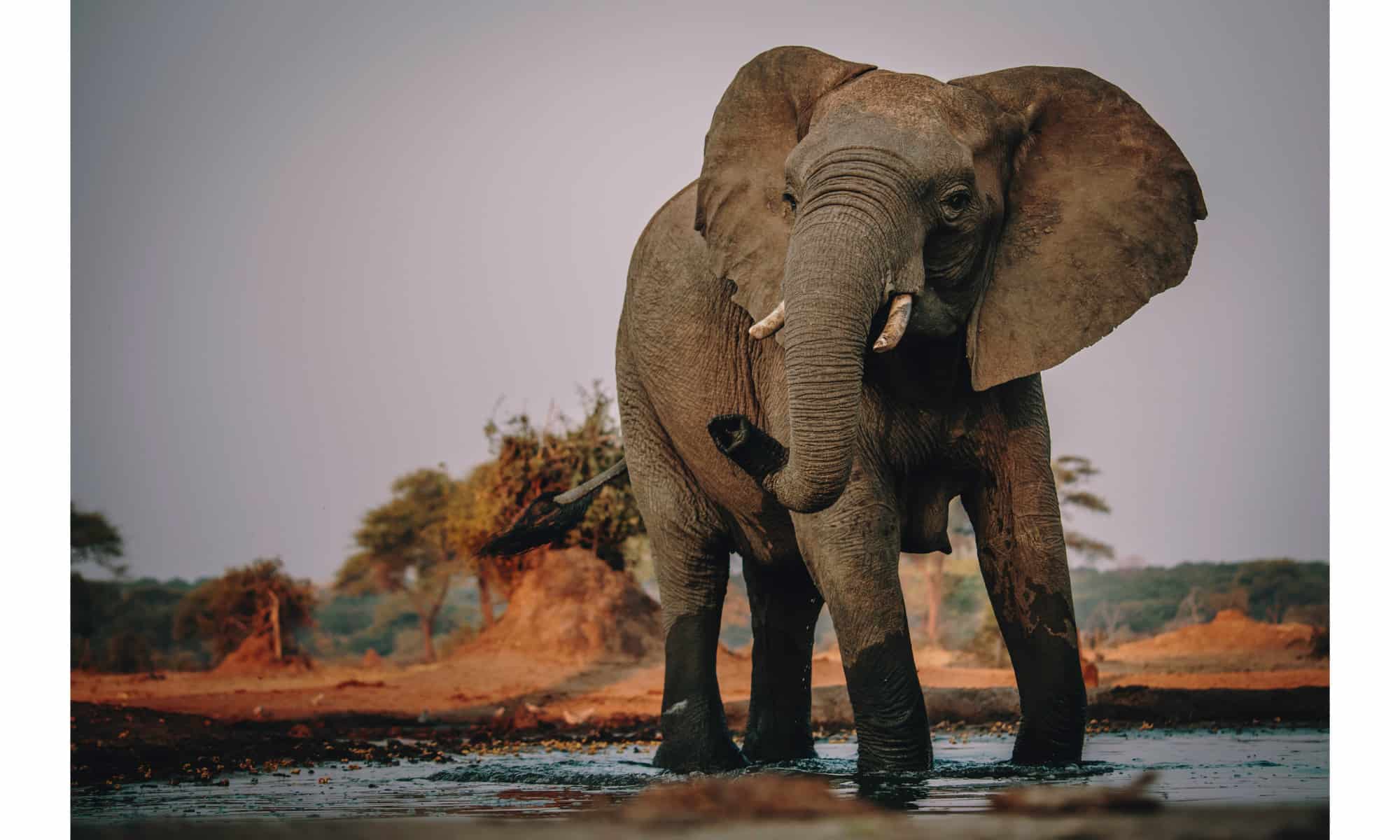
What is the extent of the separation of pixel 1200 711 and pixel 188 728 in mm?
6735

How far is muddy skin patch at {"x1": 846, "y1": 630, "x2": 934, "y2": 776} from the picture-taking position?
696 cm

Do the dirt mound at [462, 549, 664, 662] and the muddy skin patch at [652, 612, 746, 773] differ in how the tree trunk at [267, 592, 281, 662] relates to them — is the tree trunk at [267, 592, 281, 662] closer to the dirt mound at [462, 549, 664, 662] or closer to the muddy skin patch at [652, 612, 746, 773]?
the dirt mound at [462, 549, 664, 662]

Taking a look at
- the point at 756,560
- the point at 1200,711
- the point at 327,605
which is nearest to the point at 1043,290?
the point at 756,560

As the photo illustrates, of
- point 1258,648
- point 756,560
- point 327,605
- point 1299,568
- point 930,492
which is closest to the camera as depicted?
point 930,492

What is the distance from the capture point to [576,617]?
16.0m

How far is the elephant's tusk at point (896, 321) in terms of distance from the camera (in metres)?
6.39

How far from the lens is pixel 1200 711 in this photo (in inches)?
465

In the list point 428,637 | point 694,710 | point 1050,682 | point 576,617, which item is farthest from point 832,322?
point 428,637

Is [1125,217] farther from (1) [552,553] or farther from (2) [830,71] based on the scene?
(1) [552,553]

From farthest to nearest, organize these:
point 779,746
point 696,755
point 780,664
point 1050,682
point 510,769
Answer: point 780,664
point 779,746
point 510,769
point 696,755
point 1050,682

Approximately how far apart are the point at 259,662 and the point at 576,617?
465 centimetres

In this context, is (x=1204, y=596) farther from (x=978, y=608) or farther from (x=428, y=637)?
(x=428, y=637)

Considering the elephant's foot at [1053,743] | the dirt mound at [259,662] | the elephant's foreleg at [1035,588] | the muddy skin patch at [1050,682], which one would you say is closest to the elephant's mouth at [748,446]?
the elephant's foreleg at [1035,588]

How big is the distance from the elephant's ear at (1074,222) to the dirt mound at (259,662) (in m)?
12.9
